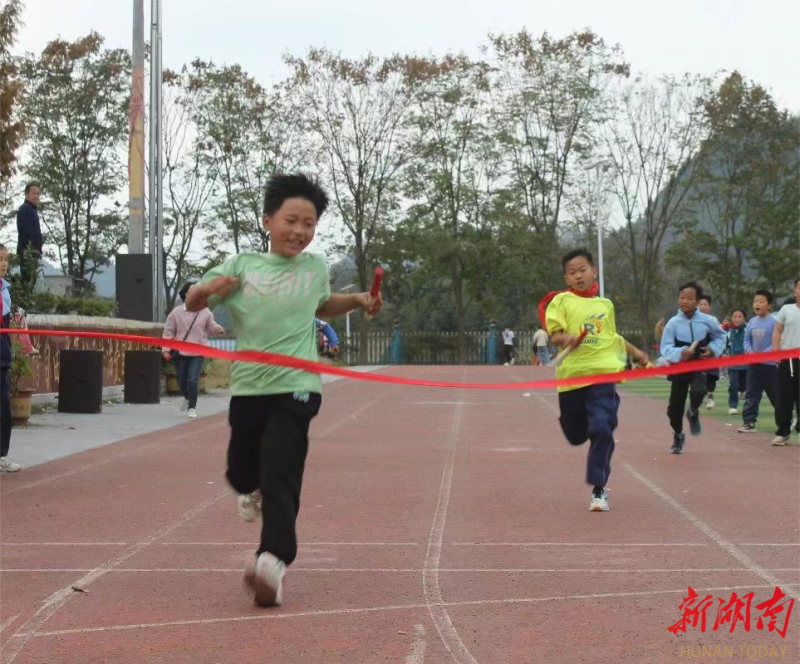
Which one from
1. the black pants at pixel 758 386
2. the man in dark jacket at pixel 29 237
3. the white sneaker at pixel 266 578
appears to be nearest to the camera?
the white sneaker at pixel 266 578

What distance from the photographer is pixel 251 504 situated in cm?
610

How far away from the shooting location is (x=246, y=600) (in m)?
5.71

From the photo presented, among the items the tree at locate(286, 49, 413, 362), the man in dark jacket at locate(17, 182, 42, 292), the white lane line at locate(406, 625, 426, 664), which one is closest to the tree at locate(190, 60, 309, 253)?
the tree at locate(286, 49, 413, 362)

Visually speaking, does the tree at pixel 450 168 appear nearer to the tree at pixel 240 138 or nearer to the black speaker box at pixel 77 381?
the tree at pixel 240 138

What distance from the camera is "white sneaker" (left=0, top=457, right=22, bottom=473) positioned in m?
10.5

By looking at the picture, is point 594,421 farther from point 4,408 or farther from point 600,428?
point 4,408

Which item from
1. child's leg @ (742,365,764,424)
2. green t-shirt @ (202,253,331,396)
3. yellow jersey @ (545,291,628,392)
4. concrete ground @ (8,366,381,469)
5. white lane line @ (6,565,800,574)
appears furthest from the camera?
child's leg @ (742,365,764,424)

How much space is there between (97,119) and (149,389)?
3102 cm

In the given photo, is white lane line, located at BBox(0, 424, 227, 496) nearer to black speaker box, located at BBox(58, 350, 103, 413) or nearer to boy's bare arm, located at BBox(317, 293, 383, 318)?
black speaker box, located at BBox(58, 350, 103, 413)

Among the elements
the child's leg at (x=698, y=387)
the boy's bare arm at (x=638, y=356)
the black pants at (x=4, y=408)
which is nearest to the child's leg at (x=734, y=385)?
the child's leg at (x=698, y=387)

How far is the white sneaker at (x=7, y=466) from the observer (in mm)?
10548

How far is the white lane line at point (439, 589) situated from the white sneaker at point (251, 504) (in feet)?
2.88

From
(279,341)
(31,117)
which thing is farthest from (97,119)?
(279,341)

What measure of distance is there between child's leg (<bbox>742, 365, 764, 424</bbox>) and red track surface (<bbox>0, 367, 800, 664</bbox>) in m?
2.36
